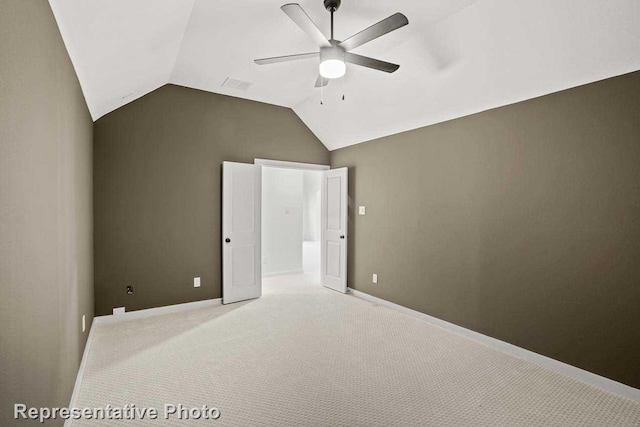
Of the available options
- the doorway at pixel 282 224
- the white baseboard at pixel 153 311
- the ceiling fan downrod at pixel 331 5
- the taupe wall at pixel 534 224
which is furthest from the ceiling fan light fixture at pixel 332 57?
the doorway at pixel 282 224

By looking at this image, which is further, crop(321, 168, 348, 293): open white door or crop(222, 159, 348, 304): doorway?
crop(321, 168, 348, 293): open white door

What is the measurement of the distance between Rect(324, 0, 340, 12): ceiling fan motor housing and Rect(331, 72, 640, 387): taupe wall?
2004 mm

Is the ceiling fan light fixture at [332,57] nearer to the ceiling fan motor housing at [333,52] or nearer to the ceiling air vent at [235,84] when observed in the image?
the ceiling fan motor housing at [333,52]

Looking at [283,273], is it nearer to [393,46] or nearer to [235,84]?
[235,84]

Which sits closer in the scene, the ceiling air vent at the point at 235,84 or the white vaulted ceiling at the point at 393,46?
the white vaulted ceiling at the point at 393,46

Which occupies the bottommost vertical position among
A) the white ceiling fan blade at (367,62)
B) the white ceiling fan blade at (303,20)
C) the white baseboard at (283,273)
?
the white baseboard at (283,273)

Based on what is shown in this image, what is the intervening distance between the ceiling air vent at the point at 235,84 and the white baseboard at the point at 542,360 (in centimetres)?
376

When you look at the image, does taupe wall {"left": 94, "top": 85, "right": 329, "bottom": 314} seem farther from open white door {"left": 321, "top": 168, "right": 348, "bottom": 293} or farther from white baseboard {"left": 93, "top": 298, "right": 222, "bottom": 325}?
open white door {"left": 321, "top": 168, "right": 348, "bottom": 293}

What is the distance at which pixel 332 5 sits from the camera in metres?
2.46

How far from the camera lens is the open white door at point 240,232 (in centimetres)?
455

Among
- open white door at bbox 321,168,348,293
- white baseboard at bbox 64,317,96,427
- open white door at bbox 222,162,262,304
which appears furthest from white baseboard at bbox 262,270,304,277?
white baseboard at bbox 64,317,96,427

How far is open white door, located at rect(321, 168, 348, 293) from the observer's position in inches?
207

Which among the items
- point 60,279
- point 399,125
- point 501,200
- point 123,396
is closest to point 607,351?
point 501,200

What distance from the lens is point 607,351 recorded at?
254 centimetres
